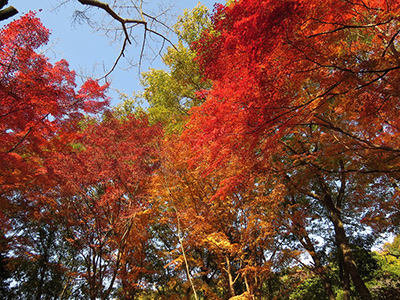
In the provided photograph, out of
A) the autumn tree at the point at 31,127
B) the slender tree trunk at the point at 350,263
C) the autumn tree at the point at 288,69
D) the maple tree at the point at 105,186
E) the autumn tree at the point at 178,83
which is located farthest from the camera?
the autumn tree at the point at 178,83

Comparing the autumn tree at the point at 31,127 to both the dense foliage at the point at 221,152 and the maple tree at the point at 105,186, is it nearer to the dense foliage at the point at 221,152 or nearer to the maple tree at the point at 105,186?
the dense foliage at the point at 221,152

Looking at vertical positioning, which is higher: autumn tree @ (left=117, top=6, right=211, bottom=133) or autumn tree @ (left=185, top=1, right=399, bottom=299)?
autumn tree @ (left=117, top=6, right=211, bottom=133)

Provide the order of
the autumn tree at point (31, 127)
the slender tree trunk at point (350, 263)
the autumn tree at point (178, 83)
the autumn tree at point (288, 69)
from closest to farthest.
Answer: the autumn tree at point (288, 69), the autumn tree at point (31, 127), the slender tree trunk at point (350, 263), the autumn tree at point (178, 83)

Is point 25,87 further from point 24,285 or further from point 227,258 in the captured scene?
point 24,285

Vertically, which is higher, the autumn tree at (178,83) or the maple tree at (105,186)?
the autumn tree at (178,83)

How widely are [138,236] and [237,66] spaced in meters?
7.50

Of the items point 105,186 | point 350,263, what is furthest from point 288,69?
point 350,263

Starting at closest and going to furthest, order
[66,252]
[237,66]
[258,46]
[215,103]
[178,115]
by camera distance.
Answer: [258,46]
[237,66]
[215,103]
[178,115]
[66,252]

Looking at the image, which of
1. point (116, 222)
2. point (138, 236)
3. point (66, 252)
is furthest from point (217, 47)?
point (66, 252)

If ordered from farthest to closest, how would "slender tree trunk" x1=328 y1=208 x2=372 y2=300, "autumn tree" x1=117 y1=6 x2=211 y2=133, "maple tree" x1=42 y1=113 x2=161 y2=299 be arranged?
1. "autumn tree" x1=117 y1=6 x2=211 y2=133
2. "slender tree trunk" x1=328 y1=208 x2=372 y2=300
3. "maple tree" x1=42 y1=113 x2=161 y2=299

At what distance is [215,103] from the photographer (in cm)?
549

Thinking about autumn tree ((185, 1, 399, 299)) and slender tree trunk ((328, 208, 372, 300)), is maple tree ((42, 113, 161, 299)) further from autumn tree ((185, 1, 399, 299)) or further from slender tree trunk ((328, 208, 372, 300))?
slender tree trunk ((328, 208, 372, 300))

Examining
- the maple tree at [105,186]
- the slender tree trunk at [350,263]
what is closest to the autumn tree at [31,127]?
the maple tree at [105,186]

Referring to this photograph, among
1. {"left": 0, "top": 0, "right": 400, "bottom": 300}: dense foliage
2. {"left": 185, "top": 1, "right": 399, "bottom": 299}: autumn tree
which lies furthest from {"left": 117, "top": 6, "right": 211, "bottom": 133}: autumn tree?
{"left": 185, "top": 1, "right": 399, "bottom": 299}: autumn tree
